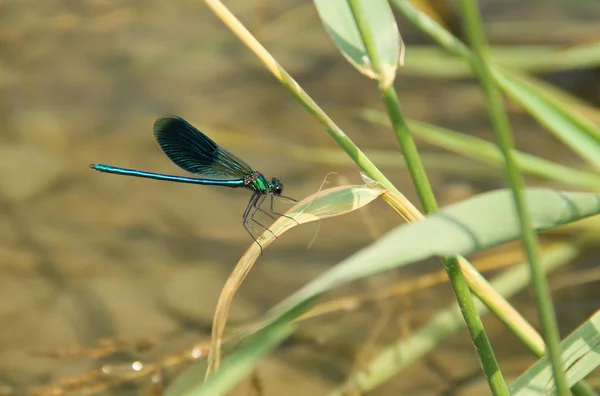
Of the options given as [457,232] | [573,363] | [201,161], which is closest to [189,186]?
[201,161]

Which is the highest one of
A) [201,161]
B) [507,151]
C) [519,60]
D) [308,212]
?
[519,60]

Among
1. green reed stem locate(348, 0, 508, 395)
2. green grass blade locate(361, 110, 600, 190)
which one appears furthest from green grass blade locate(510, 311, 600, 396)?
green grass blade locate(361, 110, 600, 190)

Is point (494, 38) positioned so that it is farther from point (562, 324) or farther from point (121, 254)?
point (121, 254)

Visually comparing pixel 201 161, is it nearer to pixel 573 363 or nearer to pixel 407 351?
pixel 407 351

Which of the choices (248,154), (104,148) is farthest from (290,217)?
(104,148)

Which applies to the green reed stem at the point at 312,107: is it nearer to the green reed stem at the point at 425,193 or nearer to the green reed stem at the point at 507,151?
the green reed stem at the point at 425,193

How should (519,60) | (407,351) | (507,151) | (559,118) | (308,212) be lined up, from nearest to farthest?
(507,151)
(308,212)
(559,118)
(407,351)
(519,60)

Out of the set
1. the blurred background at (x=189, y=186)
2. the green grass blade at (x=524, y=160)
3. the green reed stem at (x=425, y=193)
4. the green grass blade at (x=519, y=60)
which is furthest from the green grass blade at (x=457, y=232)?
the green grass blade at (x=519, y=60)
